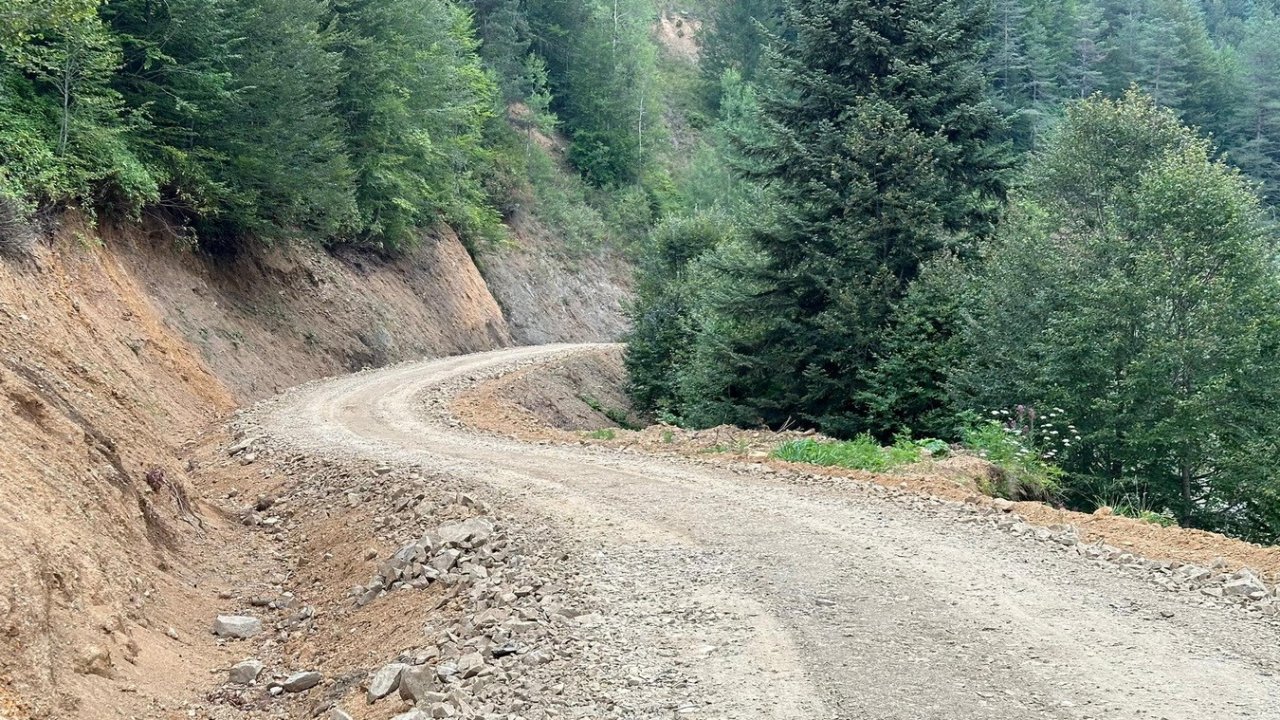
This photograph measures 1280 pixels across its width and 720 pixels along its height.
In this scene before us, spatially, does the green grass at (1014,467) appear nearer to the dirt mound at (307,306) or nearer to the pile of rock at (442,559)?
→ the pile of rock at (442,559)

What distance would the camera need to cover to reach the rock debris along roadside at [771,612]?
5.61m

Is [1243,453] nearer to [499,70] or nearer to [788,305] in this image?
[788,305]

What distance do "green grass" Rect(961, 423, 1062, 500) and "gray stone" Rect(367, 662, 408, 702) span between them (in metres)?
8.45

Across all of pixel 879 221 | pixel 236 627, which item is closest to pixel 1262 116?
pixel 879 221

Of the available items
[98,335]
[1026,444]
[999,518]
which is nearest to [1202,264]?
[1026,444]

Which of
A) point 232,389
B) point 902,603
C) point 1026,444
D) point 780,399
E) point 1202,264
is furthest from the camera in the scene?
point 232,389

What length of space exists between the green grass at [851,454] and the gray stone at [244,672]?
760 cm

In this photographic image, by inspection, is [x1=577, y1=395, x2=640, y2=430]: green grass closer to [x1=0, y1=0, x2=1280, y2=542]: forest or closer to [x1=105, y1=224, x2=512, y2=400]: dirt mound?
[x1=0, y1=0, x2=1280, y2=542]: forest

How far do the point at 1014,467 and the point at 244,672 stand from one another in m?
9.98

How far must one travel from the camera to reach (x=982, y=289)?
61.0ft

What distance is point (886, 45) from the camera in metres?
20.5

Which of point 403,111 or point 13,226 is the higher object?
point 403,111

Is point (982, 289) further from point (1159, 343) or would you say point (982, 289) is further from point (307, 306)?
point (307, 306)

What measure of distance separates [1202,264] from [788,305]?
749 centimetres
